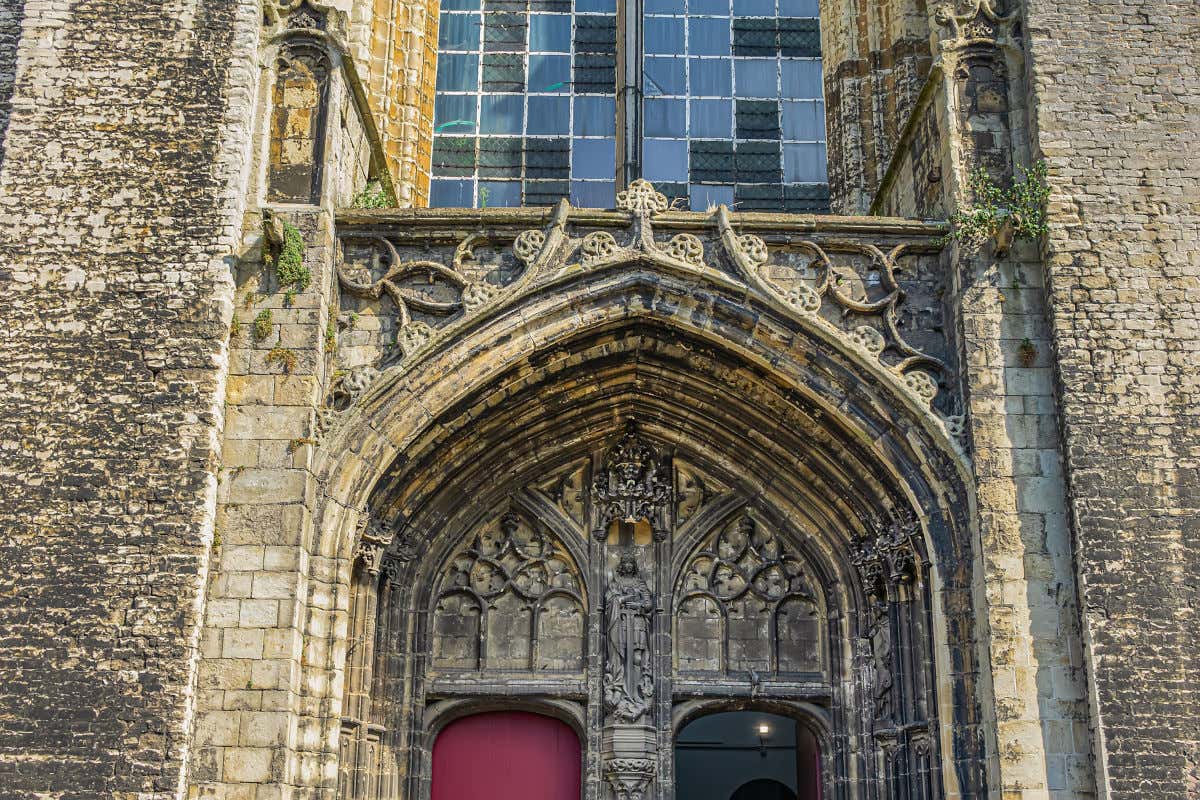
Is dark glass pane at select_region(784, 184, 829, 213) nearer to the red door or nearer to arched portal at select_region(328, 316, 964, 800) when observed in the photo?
arched portal at select_region(328, 316, 964, 800)

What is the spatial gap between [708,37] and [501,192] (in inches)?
86.6

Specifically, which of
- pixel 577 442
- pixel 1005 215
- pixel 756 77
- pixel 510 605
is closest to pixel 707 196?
pixel 756 77

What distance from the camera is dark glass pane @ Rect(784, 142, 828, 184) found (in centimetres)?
1123

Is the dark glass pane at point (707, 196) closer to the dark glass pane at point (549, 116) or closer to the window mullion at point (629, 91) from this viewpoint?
the window mullion at point (629, 91)

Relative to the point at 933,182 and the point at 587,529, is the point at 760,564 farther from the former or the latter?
the point at 933,182

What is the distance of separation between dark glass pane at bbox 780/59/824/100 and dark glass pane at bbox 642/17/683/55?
89 cm

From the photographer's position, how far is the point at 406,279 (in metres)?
8.80

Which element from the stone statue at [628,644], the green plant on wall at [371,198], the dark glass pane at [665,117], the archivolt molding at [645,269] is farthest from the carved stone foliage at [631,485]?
the dark glass pane at [665,117]

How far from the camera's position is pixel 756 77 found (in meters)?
11.5

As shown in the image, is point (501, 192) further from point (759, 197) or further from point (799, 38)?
point (799, 38)

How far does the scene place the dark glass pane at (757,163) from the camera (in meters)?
11.2

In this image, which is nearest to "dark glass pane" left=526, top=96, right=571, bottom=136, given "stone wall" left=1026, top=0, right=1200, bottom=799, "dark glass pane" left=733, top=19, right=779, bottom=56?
"dark glass pane" left=733, top=19, right=779, bottom=56

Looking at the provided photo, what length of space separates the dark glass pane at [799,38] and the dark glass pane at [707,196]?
55.6 inches

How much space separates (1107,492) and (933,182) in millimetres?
2489
